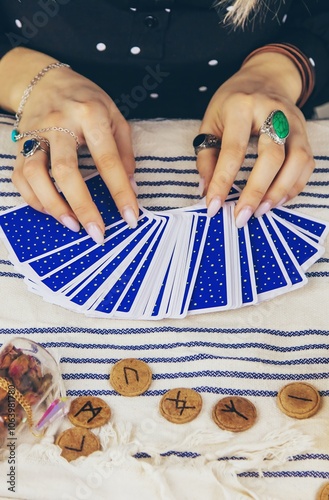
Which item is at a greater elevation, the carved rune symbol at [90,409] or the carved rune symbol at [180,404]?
the carved rune symbol at [180,404]

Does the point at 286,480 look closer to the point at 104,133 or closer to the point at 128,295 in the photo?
the point at 128,295

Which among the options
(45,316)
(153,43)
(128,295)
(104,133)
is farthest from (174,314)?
(153,43)

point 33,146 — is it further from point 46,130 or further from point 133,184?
point 133,184

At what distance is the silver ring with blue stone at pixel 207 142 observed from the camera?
116 cm

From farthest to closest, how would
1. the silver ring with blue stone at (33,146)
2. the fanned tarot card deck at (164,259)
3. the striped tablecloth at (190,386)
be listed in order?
1. the silver ring with blue stone at (33,146)
2. the fanned tarot card deck at (164,259)
3. the striped tablecloth at (190,386)

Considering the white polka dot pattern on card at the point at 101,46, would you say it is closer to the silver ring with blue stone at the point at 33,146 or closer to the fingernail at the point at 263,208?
the silver ring with blue stone at the point at 33,146

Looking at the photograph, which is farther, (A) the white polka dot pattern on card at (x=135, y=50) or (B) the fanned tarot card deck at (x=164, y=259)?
(A) the white polka dot pattern on card at (x=135, y=50)

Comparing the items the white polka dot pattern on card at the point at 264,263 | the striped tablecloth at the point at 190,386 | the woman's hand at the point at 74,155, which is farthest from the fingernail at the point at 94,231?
the white polka dot pattern on card at the point at 264,263

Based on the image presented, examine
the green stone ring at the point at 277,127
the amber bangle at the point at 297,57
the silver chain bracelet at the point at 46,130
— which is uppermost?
the amber bangle at the point at 297,57

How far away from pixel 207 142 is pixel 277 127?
124 millimetres

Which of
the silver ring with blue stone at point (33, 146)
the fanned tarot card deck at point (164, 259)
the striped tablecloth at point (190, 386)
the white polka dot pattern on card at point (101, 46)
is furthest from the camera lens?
the white polka dot pattern on card at point (101, 46)

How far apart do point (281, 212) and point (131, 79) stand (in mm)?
423

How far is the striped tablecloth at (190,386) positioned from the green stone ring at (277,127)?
0.12m

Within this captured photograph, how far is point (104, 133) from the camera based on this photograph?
1092 mm
